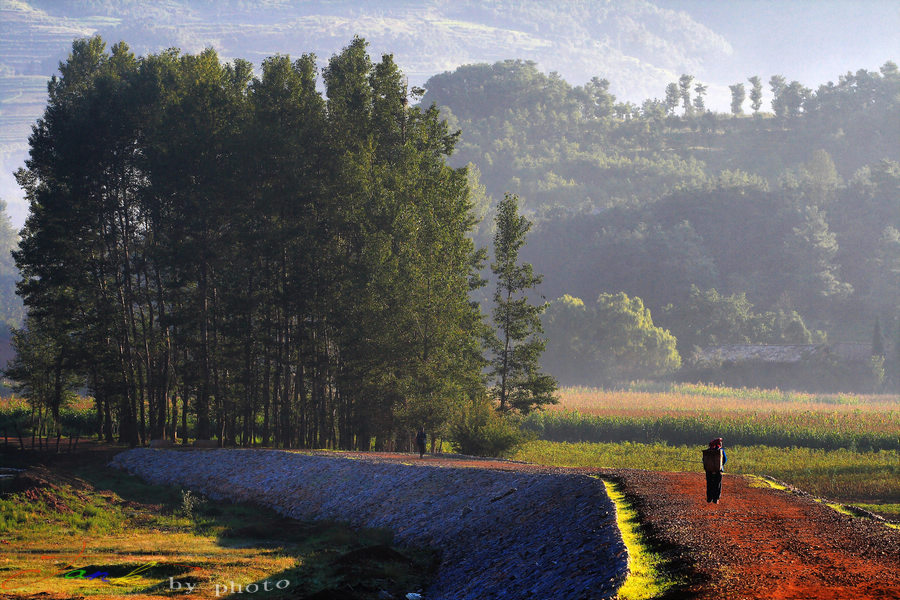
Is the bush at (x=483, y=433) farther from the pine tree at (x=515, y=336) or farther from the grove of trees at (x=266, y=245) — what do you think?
the pine tree at (x=515, y=336)

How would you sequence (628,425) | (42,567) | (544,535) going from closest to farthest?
1. (544,535)
2. (42,567)
3. (628,425)

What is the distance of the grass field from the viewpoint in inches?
826

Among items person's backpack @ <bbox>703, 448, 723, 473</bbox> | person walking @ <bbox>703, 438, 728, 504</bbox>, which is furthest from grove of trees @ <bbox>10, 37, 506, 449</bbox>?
person's backpack @ <bbox>703, 448, 723, 473</bbox>

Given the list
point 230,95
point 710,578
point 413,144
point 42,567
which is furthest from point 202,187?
point 710,578

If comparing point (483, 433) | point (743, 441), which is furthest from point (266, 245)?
point (743, 441)

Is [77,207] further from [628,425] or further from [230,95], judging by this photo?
[628,425]

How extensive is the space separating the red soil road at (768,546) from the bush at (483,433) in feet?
74.1

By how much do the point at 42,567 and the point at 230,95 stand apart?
35708 mm

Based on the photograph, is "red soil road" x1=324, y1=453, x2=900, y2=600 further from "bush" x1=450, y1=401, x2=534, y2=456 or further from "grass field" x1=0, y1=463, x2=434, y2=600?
"bush" x1=450, y1=401, x2=534, y2=456

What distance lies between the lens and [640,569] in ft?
46.9

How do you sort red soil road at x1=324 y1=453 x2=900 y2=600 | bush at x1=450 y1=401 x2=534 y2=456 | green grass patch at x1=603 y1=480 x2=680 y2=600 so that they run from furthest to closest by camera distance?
bush at x1=450 y1=401 x2=534 y2=456
green grass patch at x1=603 y1=480 x2=680 y2=600
red soil road at x1=324 y1=453 x2=900 y2=600

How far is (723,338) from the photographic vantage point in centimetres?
13400

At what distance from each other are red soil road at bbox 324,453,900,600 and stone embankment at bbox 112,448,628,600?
1136 mm

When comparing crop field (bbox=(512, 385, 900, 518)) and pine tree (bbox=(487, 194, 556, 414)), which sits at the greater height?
pine tree (bbox=(487, 194, 556, 414))
